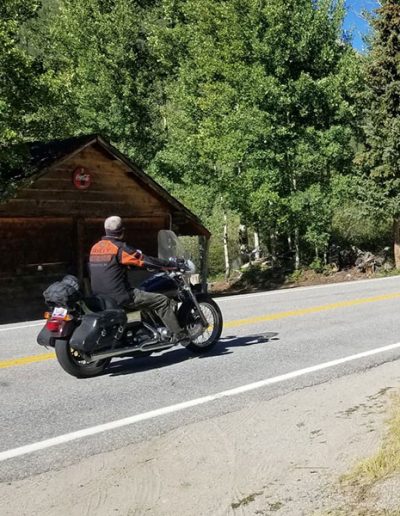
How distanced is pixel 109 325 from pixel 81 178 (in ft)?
42.8

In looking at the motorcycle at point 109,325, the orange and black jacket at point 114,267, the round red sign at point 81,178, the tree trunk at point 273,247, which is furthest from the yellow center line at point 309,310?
the tree trunk at point 273,247

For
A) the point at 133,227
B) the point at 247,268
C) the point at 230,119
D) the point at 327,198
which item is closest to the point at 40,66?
the point at 133,227

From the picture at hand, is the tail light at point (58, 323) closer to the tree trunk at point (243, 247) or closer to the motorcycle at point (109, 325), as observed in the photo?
the motorcycle at point (109, 325)

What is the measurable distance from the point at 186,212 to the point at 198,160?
837 centimetres

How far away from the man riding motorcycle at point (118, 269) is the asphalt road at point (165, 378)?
86 cm

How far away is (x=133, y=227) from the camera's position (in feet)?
70.1

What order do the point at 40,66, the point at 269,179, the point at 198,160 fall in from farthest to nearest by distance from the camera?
the point at 198,160 < the point at 269,179 < the point at 40,66

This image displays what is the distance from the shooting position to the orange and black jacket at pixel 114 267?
7379mm

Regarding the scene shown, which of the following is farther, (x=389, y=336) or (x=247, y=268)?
(x=247, y=268)

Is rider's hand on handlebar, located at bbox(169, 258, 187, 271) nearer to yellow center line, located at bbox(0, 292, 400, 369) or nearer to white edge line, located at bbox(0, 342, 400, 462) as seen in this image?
white edge line, located at bbox(0, 342, 400, 462)

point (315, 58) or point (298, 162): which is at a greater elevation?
point (315, 58)

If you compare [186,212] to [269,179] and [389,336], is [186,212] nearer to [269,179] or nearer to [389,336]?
[269,179]

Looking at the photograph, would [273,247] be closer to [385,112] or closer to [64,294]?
[385,112]

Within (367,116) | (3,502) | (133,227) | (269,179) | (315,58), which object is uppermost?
(315,58)
